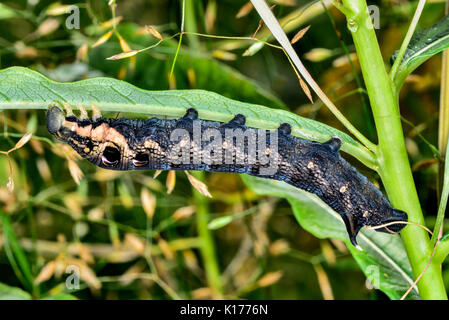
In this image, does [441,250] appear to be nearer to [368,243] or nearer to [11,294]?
[368,243]

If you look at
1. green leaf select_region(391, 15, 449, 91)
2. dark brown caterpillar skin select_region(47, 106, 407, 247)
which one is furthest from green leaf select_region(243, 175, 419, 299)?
green leaf select_region(391, 15, 449, 91)

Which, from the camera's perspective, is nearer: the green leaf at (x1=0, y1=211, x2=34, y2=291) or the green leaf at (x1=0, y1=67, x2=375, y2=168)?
the green leaf at (x1=0, y1=67, x2=375, y2=168)

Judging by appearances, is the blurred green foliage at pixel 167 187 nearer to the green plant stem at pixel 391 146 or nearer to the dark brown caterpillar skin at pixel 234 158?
the dark brown caterpillar skin at pixel 234 158

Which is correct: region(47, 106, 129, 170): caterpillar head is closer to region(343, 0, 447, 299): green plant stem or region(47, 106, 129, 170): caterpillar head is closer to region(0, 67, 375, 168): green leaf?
region(0, 67, 375, 168): green leaf

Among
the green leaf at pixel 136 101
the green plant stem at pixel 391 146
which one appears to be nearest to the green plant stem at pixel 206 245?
the green leaf at pixel 136 101
